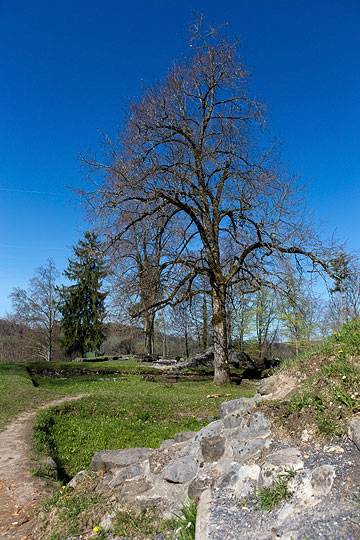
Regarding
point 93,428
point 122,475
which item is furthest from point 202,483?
point 93,428

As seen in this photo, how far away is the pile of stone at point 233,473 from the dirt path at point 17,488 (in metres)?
0.55

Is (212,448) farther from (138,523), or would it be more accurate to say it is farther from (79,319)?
(79,319)

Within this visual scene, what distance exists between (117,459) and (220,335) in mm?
9266

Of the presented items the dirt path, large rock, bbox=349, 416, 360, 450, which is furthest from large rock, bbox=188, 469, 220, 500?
the dirt path

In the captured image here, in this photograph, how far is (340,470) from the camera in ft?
8.70

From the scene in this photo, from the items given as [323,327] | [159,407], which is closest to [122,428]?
[159,407]

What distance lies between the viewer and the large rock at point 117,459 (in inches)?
178

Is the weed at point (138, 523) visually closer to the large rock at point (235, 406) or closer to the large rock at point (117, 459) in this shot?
the large rock at point (117, 459)

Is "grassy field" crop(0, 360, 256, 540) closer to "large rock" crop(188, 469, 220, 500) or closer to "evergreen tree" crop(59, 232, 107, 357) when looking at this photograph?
"large rock" crop(188, 469, 220, 500)

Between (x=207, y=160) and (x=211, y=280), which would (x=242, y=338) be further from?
(x=207, y=160)

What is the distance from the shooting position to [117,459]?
4.62 m

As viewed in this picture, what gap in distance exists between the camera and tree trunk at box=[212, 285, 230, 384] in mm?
13602

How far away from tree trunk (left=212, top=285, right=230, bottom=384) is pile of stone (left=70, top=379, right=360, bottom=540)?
8.99m

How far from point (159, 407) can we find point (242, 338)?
22116 mm
